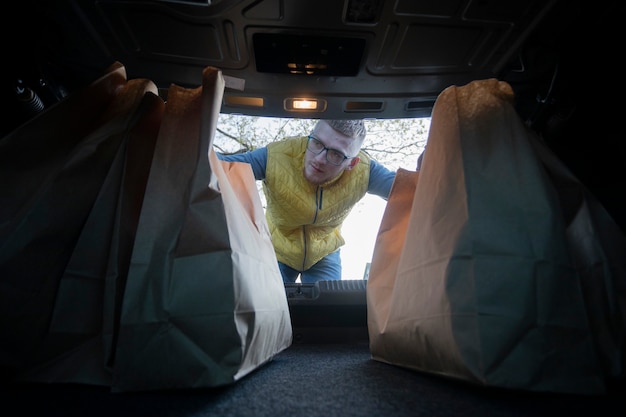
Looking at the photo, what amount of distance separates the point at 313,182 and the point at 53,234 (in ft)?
3.96

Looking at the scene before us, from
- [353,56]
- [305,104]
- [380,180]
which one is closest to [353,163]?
[380,180]

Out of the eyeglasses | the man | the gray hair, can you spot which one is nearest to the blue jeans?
the man

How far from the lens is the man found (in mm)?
1688

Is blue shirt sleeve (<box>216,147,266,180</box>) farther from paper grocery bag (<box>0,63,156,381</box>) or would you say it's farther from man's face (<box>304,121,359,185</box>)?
paper grocery bag (<box>0,63,156,381</box>)

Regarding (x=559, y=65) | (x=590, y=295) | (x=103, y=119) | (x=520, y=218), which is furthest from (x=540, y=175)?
(x=103, y=119)

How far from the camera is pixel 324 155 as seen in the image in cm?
168

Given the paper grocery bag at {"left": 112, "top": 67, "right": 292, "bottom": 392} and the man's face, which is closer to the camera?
the paper grocery bag at {"left": 112, "top": 67, "right": 292, "bottom": 392}

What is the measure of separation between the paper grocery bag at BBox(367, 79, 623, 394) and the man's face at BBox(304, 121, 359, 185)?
3.19 feet

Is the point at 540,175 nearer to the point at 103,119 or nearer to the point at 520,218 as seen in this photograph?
the point at 520,218

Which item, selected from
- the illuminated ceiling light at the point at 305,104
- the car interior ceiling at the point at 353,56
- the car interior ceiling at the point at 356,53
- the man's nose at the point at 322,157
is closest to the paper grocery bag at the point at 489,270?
the car interior ceiling at the point at 353,56

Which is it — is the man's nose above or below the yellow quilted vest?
above

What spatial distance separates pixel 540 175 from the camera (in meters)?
0.59

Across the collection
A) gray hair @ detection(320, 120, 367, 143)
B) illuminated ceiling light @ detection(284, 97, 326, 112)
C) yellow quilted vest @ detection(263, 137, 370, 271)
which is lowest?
yellow quilted vest @ detection(263, 137, 370, 271)

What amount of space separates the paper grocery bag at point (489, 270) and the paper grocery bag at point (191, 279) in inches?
11.4
